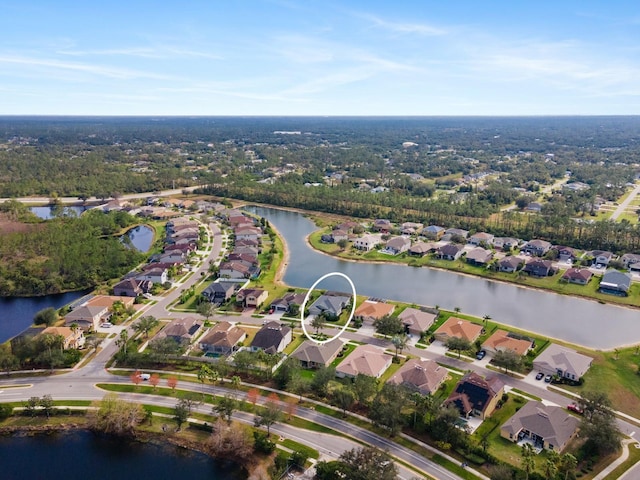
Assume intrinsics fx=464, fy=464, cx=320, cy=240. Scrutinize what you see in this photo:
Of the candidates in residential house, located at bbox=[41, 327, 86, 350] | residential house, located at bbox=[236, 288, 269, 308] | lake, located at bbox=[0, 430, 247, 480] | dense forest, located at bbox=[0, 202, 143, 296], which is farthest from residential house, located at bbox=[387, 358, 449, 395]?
dense forest, located at bbox=[0, 202, 143, 296]

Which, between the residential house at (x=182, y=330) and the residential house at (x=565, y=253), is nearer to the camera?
the residential house at (x=182, y=330)

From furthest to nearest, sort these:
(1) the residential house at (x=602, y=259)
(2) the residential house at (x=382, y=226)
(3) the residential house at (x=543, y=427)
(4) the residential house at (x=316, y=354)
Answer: (2) the residential house at (x=382, y=226) → (1) the residential house at (x=602, y=259) → (4) the residential house at (x=316, y=354) → (3) the residential house at (x=543, y=427)

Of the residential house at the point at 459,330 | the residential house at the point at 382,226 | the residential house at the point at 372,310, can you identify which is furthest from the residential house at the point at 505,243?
the residential house at the point at 372,310

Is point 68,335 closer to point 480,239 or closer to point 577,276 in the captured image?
point 577,276

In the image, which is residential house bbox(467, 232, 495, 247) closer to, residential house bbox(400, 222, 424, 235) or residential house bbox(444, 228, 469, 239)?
residential house bbox(444, 228, 469, 239)

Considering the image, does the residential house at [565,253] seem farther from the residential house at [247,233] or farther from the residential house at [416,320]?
the residential house at [247,233]

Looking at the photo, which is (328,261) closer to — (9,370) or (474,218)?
(474,218)

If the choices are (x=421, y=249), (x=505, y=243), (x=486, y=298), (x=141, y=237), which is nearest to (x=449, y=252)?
(x=421, y=249)
